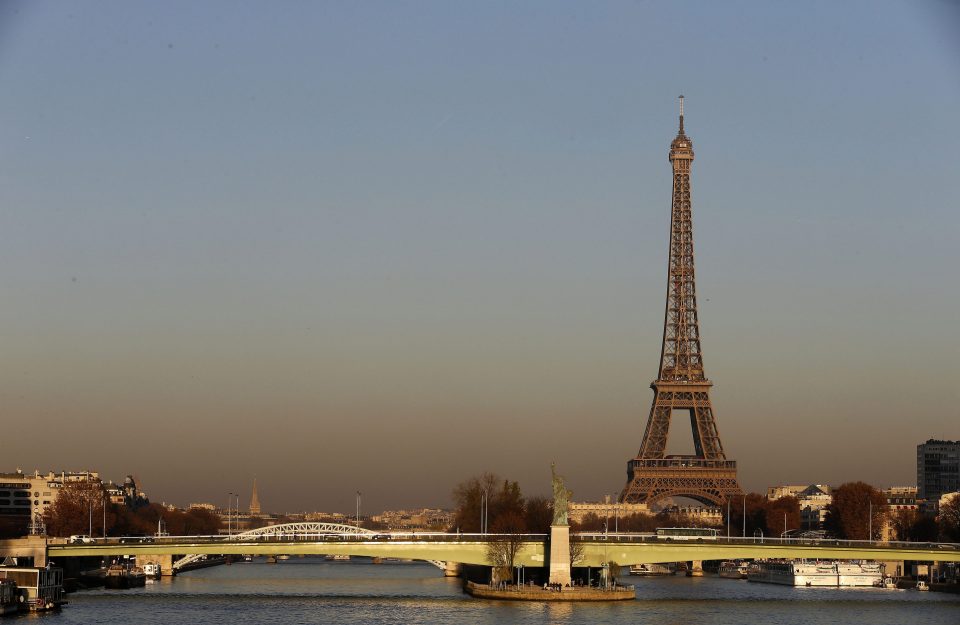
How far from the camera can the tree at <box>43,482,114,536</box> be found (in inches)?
4250

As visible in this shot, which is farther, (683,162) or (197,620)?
(683,162)

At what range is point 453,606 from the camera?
65.2m

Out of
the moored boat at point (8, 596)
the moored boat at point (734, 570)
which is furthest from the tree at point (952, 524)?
the moored boat at point (8, 596)

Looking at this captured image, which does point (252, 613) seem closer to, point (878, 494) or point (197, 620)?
point (197, 620)

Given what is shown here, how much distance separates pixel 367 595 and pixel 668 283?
67712 millimetres

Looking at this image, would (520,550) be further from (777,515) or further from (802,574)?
(777,515)

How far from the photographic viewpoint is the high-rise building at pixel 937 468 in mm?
167125

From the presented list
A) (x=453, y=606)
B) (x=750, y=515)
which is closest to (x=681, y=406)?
(x=750, y=515)

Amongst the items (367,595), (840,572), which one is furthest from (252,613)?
(840,572)

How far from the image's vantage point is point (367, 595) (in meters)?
74.4

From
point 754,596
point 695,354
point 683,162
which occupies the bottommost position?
point 754,596

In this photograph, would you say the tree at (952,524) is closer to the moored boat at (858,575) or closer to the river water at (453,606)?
the moored boat at (858,575)

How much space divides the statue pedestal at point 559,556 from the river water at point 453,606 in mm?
3501

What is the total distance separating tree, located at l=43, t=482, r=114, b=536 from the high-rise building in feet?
267
